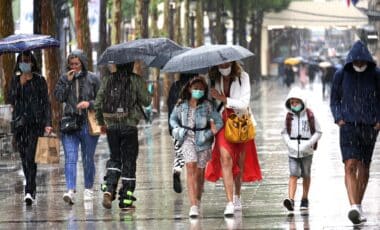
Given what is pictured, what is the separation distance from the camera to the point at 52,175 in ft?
63.3

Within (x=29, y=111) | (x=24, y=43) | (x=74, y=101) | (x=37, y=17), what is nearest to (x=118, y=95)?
(x=74, y=101)

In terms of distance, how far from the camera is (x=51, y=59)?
26.4 metres

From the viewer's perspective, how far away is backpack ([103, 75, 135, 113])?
1376 cm

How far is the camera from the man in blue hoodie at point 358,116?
40.0ft

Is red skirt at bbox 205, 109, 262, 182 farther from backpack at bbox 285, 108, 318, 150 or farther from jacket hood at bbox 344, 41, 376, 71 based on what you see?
jacket hood at bbox 344, 41, 376, 71

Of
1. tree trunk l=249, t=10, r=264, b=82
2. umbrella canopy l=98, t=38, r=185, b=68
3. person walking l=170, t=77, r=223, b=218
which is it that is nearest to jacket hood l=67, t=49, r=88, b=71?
umbrella canopy l=98, t=38, r=185, b=68

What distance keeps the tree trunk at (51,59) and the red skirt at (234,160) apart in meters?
12.4

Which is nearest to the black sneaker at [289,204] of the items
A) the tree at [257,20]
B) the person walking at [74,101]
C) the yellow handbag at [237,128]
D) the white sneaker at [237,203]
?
→ the white sneaker at [237,203]

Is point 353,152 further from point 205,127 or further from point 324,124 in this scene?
point 324,124

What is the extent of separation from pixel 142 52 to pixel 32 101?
4.80 ft

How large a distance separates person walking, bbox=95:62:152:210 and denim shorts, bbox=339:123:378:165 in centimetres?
258

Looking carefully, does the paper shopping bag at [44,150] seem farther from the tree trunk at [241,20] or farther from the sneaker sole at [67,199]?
the tree trunk at [241,20]

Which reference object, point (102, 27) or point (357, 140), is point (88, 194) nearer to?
point (357, 140)

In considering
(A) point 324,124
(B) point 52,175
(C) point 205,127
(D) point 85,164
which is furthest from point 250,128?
(A) point 324,124
